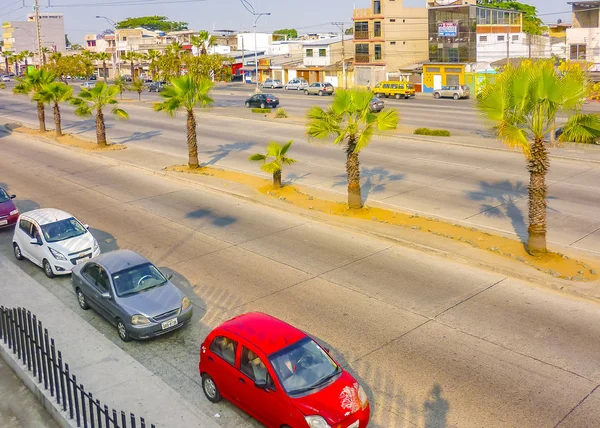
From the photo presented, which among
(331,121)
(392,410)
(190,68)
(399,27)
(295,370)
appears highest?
(399,27)

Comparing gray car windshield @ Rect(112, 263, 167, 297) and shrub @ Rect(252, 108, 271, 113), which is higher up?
shrub @ Rect(252, 108, 271, 113)

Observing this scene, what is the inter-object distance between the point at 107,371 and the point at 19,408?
177 cm

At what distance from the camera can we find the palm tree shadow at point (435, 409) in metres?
10.0

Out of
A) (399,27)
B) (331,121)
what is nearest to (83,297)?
(331,121)

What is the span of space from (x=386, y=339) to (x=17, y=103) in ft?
237

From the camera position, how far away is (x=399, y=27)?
86188 millimetres

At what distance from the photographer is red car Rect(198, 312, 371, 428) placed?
364 inches

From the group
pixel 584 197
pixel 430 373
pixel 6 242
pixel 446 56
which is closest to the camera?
pixel 430 373

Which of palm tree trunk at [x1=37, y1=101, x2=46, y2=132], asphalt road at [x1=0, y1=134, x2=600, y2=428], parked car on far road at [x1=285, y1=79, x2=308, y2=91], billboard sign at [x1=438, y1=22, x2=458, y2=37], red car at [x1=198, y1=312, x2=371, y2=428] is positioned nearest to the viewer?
red car at [x1=198, y1=312, x2=371, y2=428]

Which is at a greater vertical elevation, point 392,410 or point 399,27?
point 399,27

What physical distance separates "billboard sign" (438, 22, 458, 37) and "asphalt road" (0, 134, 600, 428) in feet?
207

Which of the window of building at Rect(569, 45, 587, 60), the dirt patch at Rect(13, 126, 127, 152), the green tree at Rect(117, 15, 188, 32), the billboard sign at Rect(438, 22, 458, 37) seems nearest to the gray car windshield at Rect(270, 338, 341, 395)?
the dirt patch at Rect(13, 126, 127, 152)

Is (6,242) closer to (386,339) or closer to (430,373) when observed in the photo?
(386,339)

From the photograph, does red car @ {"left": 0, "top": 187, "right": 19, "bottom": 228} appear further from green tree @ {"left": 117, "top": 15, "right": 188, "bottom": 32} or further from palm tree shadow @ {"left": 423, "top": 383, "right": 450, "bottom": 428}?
green tree @ {"left": 117, "top": 15, "right": 188, "bottom": 32}
